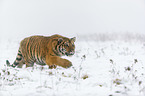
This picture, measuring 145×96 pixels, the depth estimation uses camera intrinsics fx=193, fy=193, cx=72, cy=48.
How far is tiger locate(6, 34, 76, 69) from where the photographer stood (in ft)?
19.0

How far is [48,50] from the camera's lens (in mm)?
5949

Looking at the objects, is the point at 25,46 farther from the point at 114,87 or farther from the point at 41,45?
the point at 114,87

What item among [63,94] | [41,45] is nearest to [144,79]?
[63,94]

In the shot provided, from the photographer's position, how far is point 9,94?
330 centimetres

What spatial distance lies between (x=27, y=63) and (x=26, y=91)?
11.2 feet

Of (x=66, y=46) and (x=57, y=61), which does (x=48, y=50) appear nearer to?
(x=57, y=61)

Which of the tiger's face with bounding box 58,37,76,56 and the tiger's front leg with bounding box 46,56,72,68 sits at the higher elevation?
the tiger's face with bounding box 58,37,76,56

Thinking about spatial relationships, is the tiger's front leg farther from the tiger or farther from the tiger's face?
the tiger's face

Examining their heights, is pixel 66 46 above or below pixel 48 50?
above

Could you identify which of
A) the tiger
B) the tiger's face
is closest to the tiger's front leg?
the tiger

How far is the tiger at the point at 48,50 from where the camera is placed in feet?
19.0

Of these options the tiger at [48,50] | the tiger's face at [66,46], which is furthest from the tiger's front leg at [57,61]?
the tiger's face at [66,46]

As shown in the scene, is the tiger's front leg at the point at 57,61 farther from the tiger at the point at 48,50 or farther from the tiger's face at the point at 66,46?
the tiger's face at the point at 66,46

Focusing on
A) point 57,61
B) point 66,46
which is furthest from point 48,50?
point 66,46
